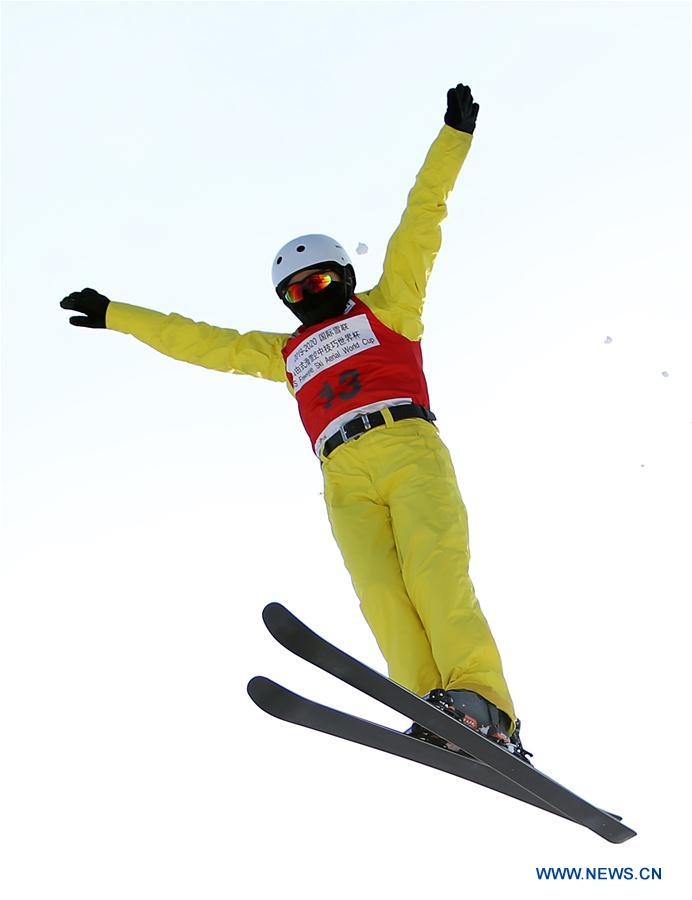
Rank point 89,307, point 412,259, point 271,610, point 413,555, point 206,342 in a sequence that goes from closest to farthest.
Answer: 1. point 271,610
2. point 413,555
3. point 412,259
4. point 206,342
5. point 89,307

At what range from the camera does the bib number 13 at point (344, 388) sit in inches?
259

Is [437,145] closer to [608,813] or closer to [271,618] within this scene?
[271,618]

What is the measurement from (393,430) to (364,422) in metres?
0.16

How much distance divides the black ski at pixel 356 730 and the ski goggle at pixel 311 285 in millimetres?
2257

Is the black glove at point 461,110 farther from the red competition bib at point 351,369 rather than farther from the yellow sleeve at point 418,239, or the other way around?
the red competition bib at point 351,369

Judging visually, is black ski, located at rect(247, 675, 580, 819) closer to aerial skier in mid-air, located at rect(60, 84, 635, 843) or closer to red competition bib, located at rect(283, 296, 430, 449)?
aerial skier in mid-air, located at rect(60, 84, 635, 843)

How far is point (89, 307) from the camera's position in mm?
7641

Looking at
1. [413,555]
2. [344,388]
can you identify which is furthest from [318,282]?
[413,555]

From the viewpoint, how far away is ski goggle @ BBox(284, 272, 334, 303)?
22.3ft

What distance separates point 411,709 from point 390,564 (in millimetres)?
978

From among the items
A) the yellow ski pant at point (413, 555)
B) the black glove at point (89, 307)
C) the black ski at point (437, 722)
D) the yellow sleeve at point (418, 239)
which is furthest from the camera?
the black glove at point (89, 307)

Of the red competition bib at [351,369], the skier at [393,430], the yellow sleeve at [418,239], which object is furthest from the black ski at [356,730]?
the yellow sleeve at [418,239]

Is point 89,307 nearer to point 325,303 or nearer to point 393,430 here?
point 325,303

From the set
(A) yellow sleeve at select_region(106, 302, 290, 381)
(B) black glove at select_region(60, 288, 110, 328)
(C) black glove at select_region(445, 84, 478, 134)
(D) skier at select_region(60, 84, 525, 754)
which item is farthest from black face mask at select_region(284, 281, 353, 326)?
(B) black glove at select_region(60, 288, 110, 328)
